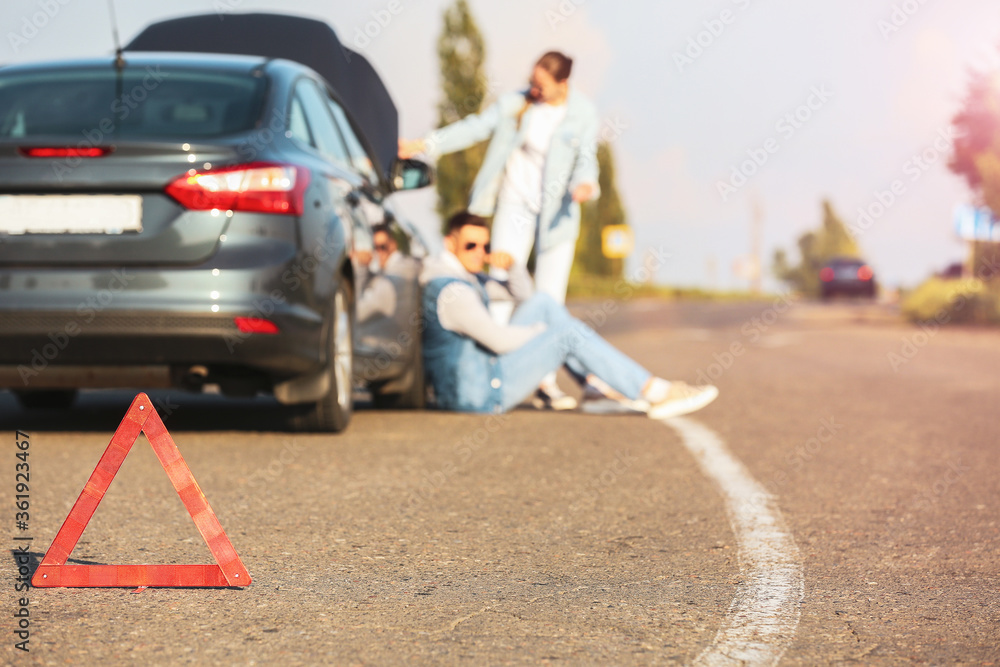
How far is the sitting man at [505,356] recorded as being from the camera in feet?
24.6

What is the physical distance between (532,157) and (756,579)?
5174 mm

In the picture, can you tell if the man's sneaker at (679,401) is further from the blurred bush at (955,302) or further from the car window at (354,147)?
the blurred bush at (955,302)

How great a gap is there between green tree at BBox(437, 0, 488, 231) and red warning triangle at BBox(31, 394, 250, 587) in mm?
41196

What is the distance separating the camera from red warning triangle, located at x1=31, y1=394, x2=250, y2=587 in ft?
11.1

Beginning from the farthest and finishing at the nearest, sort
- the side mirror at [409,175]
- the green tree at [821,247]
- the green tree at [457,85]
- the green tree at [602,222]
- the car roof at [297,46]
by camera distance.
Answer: the green tree at [821,247] → the green tree at [602,222] → the green tree at [457,85] → the car roof at [297,46] → the side mirror at [409,175]

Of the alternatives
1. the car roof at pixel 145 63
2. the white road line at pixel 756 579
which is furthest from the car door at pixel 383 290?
the white road line at pixel 756 579

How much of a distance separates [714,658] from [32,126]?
4469 millimetres

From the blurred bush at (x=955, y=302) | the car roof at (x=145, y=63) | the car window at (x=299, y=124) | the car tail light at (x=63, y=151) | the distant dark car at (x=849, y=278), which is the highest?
the car roof at (x=145, y=63)

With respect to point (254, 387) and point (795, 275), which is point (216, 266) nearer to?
point (254, 387)

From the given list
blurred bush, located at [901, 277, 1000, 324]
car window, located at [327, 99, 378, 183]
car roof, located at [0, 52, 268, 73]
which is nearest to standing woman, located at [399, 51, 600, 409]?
car window, located at [327, 99, 378, 183]

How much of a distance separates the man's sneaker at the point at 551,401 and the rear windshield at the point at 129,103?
10.2ft

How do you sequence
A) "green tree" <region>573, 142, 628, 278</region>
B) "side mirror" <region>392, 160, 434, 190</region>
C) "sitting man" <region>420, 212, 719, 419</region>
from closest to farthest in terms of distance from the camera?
"sitting man" <region>420, 212, 719, 419</region>, "side mirror" <region>392, 160, 434, 190</region>, "green tree" <region>573, 142, 628, 278</region>

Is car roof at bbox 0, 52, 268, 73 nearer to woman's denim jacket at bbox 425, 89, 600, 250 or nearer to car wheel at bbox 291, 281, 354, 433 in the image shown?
car wheel at bbox 291, 281, 354, 433

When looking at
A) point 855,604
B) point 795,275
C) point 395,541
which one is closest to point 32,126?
point 395,541
